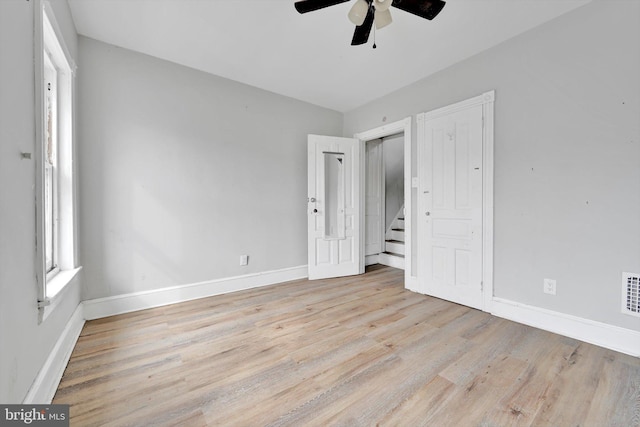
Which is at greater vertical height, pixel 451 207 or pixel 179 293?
pixel 451 207

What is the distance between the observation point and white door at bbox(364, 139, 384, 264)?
4742mm

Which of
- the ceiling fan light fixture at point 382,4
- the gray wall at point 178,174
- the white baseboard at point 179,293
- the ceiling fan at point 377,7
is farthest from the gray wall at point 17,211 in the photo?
the ceiling fan light fixture at point 382,4

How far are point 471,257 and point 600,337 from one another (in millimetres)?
1044

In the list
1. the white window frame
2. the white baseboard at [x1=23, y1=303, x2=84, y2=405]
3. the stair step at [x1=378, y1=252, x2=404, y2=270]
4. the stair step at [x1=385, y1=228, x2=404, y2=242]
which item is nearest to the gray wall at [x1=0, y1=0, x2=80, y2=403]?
the white baseboard at [x1=23, y1=303, x2=84, y2=405]

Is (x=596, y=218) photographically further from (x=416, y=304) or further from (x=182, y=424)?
(x=182, y=424)

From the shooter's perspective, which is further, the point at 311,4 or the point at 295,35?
the point at 295,35

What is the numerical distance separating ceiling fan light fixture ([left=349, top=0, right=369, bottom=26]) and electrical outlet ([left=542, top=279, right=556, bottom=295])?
258cm

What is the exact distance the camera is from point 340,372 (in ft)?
5.50

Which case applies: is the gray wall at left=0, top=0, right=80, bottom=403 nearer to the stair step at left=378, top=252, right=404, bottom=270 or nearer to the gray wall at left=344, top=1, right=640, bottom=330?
the gray wall at left=344, top=1, right=640, bottom=330

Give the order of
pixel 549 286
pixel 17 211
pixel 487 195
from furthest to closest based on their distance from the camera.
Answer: pixel 487 195, pixel 549 286, pixel 17 211

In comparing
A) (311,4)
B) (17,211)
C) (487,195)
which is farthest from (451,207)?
(17,211)

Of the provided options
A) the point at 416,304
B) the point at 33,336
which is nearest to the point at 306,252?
the point at 416,304

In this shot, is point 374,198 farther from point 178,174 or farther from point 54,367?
point 54,367

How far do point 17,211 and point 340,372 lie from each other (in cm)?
186
